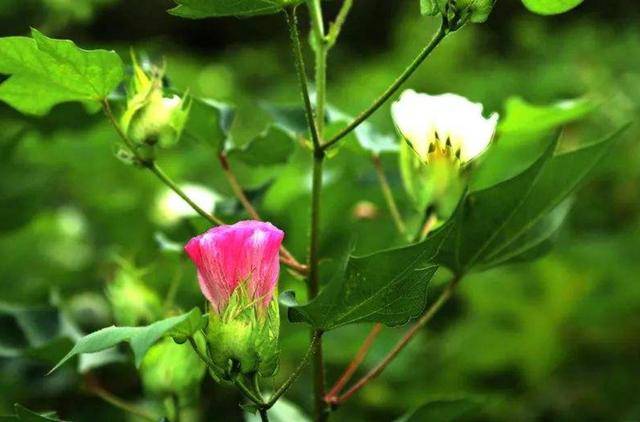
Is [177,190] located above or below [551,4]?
below

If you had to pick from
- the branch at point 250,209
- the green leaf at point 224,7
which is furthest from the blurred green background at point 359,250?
the green leaf at point 224,7

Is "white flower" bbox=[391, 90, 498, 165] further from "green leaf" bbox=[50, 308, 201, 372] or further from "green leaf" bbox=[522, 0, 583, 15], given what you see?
"green leaf" bbox=[50, 308, 201, 372]

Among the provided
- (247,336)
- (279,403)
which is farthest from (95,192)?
(247,336)

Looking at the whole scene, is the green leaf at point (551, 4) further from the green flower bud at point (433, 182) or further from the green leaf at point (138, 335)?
the green leaf at point (138, 335)

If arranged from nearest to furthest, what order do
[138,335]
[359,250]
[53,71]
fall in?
[138,335] < [53,71] < [359,250]

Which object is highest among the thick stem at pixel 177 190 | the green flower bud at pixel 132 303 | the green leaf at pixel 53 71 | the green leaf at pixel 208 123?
the green leaf at pixel 208 123

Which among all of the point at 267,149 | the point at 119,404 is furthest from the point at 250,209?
the point at 119,404

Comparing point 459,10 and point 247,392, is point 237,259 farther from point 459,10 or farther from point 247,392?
point 459,10
